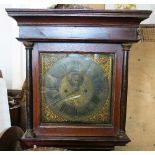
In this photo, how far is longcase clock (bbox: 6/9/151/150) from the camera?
1.08m

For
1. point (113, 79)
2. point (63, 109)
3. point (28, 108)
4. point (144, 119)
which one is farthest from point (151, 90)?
point (28, 108)

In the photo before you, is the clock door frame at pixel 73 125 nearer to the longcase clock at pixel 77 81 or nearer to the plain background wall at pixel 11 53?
the longcase clock at pixel 77 81

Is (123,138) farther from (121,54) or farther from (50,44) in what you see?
(50,44)

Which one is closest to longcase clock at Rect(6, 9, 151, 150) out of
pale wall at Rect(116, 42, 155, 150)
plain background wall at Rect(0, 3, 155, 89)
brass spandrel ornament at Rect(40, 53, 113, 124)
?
brass spandrel ornament at Rect(40, 53, 113, 124)

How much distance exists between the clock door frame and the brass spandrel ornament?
0.05ft

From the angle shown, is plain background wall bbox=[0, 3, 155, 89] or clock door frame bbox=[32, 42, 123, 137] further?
plain background wall bbox=[0, 3, 155, 89]

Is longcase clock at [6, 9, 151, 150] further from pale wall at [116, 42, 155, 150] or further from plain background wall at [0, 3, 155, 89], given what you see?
plain background wall at [0, 3, 155, 89]

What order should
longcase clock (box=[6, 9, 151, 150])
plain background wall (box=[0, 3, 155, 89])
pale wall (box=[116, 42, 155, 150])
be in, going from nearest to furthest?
longcase clock (box=[6, 9, 151, 150]) → pale wall (box=[116, 42, 155, 150]) → plain background wall (box=[0, 3, 155, 89])

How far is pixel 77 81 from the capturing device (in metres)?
1.13

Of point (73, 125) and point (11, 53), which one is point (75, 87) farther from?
point (11, 53)

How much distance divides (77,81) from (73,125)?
0.58ft

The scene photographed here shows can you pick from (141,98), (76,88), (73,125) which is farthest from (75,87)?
(141,98)

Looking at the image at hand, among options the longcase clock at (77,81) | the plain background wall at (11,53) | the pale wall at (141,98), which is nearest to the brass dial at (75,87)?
the longcase clock at (77,81)

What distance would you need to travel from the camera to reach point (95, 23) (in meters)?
1.07
